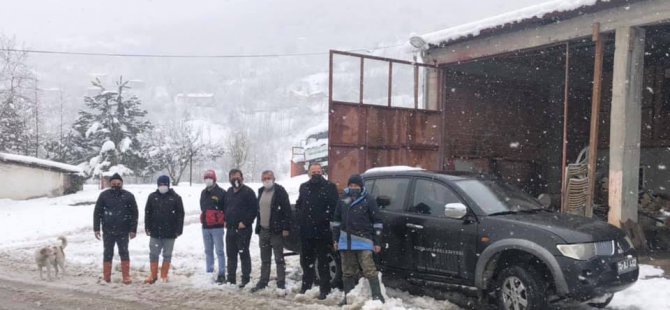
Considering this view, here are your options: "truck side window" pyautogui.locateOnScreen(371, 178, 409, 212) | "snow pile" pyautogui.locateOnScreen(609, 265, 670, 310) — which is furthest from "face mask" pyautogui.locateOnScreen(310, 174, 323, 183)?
"snow pile" pyautogui.locateOnScreen(609, 265, 670, 310)

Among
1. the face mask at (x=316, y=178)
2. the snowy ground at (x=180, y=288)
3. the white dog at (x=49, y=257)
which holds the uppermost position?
the face mask at (x=316, y=178)

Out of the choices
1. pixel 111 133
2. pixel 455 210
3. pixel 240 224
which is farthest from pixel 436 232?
pixel 111 133

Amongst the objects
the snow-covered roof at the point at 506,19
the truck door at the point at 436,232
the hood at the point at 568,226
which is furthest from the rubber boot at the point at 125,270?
the snow-covered roof at the point at 506,19

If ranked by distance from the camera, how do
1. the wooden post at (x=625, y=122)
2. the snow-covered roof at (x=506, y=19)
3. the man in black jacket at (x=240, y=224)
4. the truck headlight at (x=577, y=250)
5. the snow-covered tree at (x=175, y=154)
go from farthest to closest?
the snow-covered tree at (x=175, y=154)
the snow-covered roof at (x=506, y=19)
the wooden post at (x=625, y=122)
the man in black jacket at (x=240, y=224)
the truck headlight at (x=577, y=250)

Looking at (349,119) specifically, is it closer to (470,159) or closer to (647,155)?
(470,159)

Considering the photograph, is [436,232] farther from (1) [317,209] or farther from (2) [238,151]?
(2) [238,151]

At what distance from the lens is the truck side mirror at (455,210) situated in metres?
6.14

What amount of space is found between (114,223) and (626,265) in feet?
21.9

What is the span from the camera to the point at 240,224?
7.68 meters

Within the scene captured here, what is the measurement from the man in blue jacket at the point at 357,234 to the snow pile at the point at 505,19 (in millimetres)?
6621

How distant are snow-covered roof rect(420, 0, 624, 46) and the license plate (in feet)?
19.5

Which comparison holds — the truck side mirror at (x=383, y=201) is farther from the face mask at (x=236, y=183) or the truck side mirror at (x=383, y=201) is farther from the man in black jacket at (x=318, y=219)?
the face mask at (x=236, y=183)

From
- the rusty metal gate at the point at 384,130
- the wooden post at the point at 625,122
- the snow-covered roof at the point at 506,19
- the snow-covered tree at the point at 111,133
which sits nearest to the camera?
the wooden post at the point at 625,122

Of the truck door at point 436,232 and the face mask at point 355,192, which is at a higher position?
the face mask at point 355,192
